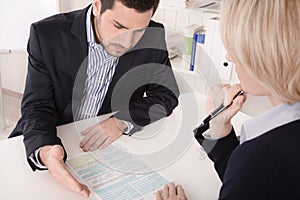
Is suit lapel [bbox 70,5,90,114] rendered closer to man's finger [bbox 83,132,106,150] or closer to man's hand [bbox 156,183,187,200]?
man's finger [bbox 83,132,106,150]

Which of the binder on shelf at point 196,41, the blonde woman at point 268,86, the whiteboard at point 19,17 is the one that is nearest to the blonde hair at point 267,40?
the blonde woman at point 268,86

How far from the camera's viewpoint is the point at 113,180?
1.02 m

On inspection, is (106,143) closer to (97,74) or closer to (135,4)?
(97,74)

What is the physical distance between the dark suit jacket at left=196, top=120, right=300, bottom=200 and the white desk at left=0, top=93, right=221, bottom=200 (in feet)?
1.08

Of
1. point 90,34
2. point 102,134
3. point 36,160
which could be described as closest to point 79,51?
point 90,34

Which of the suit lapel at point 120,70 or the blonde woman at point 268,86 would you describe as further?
the suit lapel at point 120,70

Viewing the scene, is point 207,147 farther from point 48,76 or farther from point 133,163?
point 48,76

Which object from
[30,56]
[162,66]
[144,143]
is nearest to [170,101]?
[162,66]

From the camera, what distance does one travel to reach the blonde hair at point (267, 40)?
677mm

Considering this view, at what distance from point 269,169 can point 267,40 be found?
0.79ft

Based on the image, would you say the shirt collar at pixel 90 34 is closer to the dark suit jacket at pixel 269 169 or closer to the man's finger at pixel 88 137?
the man's finger at pixel 88 137

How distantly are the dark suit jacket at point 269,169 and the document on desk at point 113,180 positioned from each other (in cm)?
34

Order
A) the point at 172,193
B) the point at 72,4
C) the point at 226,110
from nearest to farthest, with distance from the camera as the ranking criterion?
the point at 172,193 → the point at 226,110 → the point at 72,4

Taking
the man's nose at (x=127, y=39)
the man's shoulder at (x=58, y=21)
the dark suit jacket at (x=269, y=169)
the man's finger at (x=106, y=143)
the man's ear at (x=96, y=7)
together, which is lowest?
the man's finger at (x=106, y=143)
